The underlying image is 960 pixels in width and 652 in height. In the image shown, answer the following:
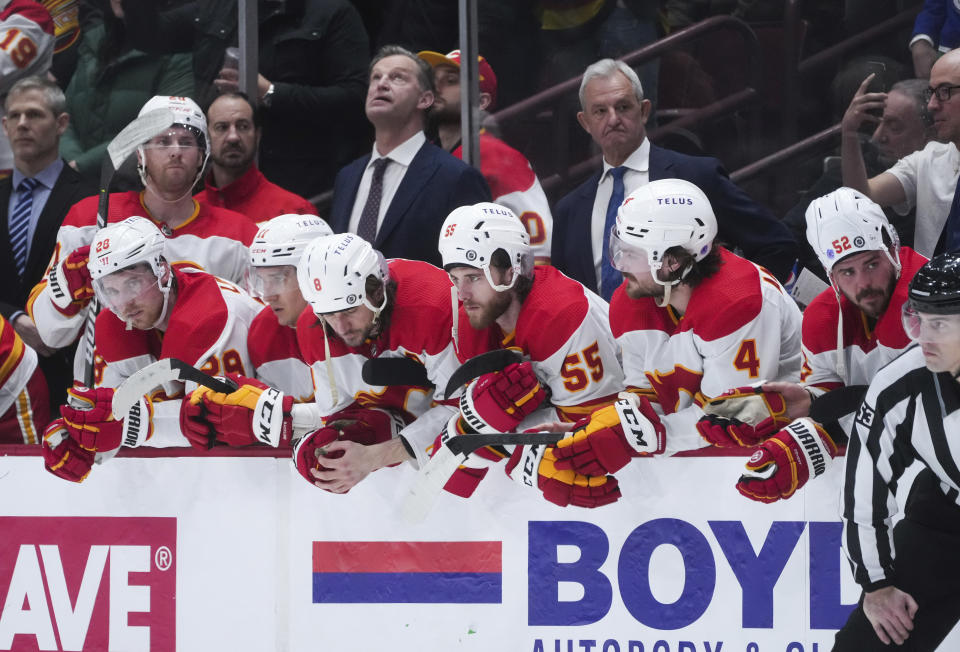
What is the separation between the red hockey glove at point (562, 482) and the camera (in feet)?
11.6

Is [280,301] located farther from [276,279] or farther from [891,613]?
[891,613]

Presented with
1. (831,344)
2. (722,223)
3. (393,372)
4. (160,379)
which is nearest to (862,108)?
(722,223)

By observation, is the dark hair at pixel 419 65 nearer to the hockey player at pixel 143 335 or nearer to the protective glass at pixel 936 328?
the hockey player at pixel 143 335

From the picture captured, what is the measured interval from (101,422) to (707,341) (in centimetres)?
181

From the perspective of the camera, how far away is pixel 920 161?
4262mm

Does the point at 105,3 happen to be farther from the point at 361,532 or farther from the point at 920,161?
the point at 920,161

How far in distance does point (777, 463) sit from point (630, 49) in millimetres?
A: 1970

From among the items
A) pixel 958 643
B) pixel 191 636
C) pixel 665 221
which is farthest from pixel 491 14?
pixel 958 643

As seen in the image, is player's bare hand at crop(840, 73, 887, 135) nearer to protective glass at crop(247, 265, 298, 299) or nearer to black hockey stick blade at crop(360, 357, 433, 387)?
black hockey stick blade at crop(360, 357, 433, 387)

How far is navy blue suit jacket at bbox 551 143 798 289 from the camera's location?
169 inches

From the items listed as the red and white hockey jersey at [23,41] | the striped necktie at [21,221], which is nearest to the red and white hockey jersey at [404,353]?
the striped necktie at [21,221]

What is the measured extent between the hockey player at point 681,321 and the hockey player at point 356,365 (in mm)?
528

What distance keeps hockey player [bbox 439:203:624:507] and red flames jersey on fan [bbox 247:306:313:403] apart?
0.69m

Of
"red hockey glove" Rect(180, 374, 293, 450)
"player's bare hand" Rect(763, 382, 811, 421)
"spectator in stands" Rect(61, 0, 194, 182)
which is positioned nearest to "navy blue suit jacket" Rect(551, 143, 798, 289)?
"player's bare hand" Rect(763, 382, 811, 421)
